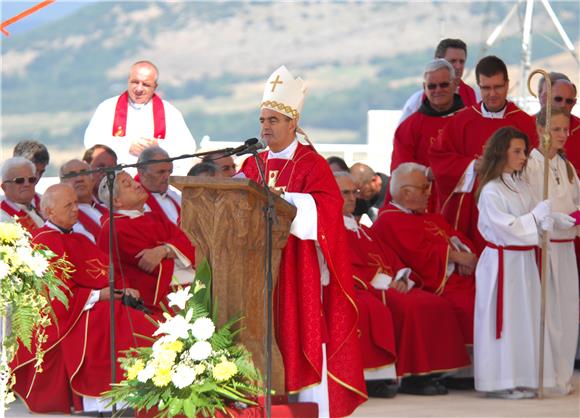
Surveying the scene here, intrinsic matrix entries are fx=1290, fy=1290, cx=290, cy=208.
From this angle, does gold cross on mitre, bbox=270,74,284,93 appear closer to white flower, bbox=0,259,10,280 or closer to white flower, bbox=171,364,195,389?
white flower, bbox=171,364,195,389

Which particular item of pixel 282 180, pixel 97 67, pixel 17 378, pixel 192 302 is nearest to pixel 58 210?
pixel 17 378

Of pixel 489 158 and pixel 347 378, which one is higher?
pixel 489 158

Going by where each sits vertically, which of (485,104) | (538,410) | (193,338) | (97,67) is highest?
(97,67)

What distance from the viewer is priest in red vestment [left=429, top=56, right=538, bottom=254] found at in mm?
9453

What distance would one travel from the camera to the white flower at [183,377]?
230 inches

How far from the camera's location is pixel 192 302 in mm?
6039

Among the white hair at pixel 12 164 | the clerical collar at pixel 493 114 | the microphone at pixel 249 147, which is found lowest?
the microphone at pixel 249 147

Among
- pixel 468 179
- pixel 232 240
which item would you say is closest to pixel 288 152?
pixel 232 240

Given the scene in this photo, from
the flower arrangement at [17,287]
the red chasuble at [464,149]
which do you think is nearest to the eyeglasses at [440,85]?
the red chasuble at [464,149]

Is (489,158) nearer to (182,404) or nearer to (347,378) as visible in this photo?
(347,378)

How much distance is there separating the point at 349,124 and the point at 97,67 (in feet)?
12.7

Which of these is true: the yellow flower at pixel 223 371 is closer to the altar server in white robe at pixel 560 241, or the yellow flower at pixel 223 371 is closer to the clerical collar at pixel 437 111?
the altar server in white robe at pixel 560 241

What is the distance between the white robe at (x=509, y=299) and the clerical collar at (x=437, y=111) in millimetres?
1364

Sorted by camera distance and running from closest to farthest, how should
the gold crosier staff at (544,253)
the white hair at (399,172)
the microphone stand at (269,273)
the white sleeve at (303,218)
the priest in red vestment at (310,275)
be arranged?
1. the microphone stand at (269,273)
2. the white sleeve at (303,218)
3. the priest in red vestment at (310,275)
4. the gold crosier staff at (544,253)
5. the white hair at (399,172)
